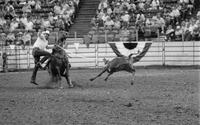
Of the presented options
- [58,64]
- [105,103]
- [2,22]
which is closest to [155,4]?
[2,22]

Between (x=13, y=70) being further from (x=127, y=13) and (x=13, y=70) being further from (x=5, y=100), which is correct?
(x=5, y=100)

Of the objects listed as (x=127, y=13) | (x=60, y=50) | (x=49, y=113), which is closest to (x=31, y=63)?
(x=127, y=13)

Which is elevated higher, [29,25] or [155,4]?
[155,4]

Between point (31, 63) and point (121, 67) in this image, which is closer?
point (121, 67)

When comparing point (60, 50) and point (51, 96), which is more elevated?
point (60, 50)

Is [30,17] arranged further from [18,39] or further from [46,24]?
[18,39]

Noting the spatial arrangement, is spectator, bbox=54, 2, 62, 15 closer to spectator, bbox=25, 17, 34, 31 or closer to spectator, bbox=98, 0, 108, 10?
spectator, bbox=25, 17, 34, 31

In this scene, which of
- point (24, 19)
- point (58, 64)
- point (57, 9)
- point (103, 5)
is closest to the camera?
point (58, 64)

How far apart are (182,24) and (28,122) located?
16.3 metres

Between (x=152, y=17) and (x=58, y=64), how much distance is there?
10.5 meters

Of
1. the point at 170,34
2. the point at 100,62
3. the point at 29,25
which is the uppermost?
the point at 29,25

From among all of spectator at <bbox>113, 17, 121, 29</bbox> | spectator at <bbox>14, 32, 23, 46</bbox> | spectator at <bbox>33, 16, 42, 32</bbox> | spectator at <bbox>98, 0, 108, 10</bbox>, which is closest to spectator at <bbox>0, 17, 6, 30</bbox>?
spectator at <bbox>14, 32, 23, 46</bbox>

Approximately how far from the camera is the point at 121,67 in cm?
1605

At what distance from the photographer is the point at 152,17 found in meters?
25.8
